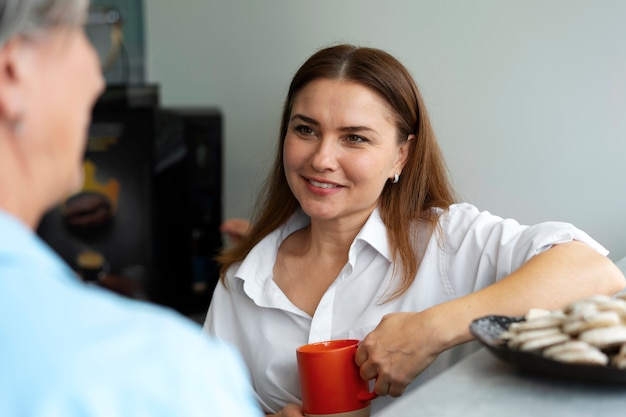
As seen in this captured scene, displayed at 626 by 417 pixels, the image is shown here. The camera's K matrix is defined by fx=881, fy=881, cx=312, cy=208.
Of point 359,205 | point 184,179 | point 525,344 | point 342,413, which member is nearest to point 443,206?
point 359,205

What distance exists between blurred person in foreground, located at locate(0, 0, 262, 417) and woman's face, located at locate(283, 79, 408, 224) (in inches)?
44.5

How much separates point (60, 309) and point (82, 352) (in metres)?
0.03

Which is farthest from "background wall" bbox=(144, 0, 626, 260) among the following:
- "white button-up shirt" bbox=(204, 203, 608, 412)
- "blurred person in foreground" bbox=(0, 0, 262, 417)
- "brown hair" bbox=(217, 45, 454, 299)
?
"blurred person in foreground" bbox=(0, 0, 262, 417)

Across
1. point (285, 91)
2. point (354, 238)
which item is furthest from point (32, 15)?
point (285, 91)

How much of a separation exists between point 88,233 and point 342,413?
1760 mm

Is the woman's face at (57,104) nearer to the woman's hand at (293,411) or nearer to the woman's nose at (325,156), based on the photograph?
the woman's hand at (293,411)

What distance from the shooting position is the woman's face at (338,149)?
5.72 ft

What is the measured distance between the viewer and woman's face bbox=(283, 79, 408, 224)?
68.7 inches

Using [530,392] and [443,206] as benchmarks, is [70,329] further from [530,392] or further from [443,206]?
[443,206]

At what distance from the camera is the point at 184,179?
2.93 m

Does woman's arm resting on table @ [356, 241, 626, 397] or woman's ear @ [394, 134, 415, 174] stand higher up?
woman's ear @ [394, 134, 415, 174]

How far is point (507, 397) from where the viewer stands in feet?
3.35

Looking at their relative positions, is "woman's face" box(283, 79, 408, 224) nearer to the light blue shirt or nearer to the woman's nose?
the woman's nose

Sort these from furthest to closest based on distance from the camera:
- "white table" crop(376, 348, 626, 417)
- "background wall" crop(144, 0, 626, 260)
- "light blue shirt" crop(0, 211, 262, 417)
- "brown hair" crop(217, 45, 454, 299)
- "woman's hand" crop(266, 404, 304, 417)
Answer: "background wall" crop(144, 0, 626, 260) → "brown hair" crop(217, 45, 454, 299) → "woman's hand" crop(266, 404, 304, 417) → "white table" crop(376, 348, 626, 417) → "light blue shirt" crop(0, 211, 262, 417)
